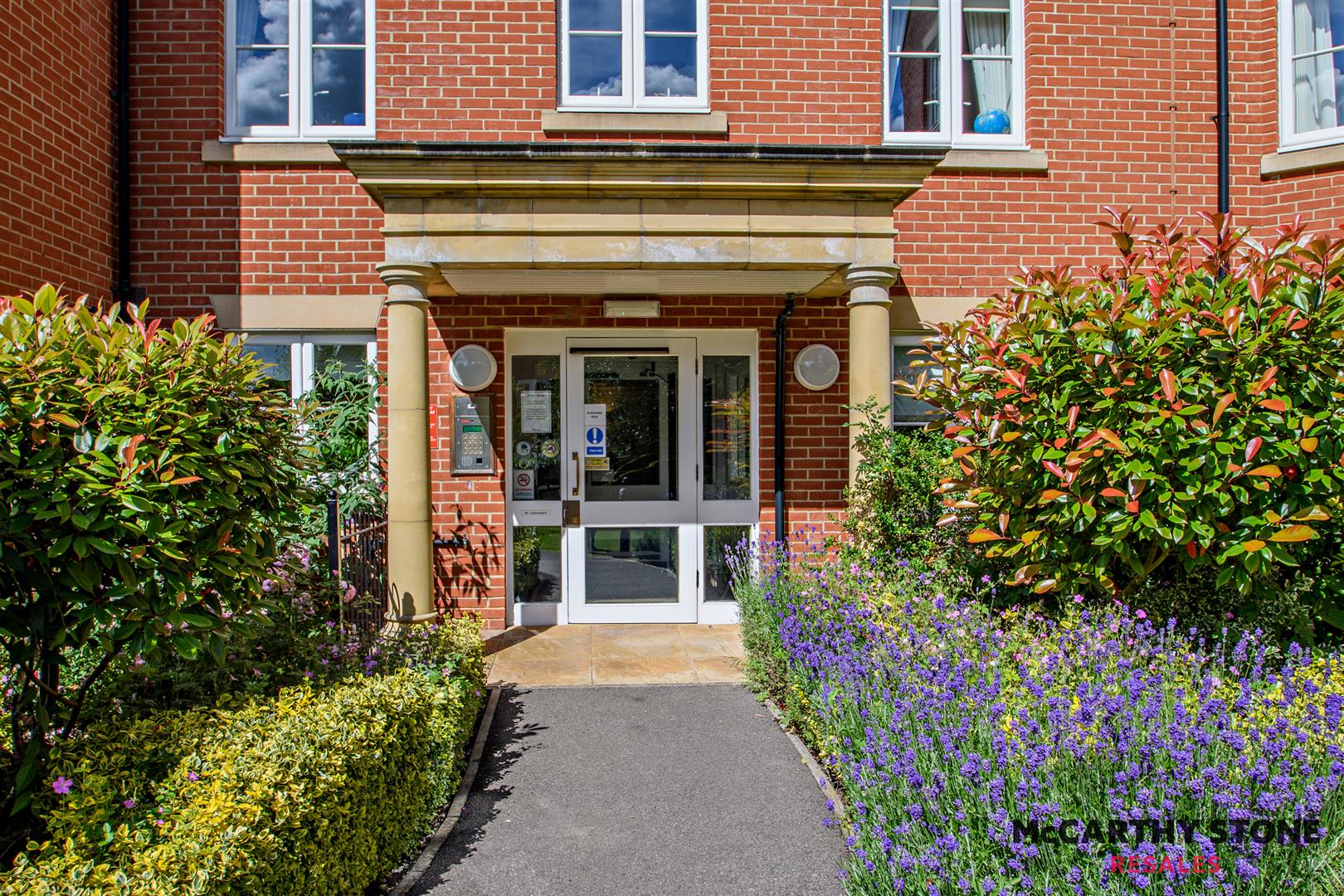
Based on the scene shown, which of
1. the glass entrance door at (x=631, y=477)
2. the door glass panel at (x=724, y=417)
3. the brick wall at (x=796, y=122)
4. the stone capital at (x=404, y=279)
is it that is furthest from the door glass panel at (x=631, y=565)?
the brick wall at (x=796, y=122)

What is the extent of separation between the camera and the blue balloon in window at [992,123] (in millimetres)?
7824

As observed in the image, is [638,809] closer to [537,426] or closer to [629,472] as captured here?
[629,472]

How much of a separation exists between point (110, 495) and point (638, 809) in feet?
8.55

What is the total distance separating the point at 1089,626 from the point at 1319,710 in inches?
39.1

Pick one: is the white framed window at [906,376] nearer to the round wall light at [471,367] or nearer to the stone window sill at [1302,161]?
the stone window sill at [1302,161]

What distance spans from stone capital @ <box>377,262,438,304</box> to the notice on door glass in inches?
69.6

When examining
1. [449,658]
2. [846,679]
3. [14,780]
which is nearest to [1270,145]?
[846,679]

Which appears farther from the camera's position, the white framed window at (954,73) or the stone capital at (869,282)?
the white framed window at (954,73)

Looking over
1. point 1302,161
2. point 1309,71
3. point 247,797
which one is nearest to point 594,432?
point 247,797

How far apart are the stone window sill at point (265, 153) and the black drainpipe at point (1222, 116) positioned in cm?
778

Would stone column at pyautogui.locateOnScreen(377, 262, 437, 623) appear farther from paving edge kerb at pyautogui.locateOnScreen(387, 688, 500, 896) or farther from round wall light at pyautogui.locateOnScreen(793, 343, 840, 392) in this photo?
round wall light at pyautogui.locateOnScreen(793, 343, 840, 392)

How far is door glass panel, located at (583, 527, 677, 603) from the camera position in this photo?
7672mm

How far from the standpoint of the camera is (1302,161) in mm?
7621

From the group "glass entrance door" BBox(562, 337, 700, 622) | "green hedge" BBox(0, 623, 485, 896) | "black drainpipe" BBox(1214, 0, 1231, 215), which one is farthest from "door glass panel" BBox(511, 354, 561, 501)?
"black drainpipe" BBox(1214, 0, 1231, 215)
